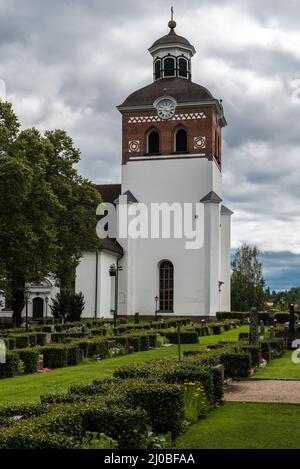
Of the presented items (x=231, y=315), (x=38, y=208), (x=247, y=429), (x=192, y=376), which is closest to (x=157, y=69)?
(x=231, y=315)

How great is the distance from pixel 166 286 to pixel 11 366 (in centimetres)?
3003

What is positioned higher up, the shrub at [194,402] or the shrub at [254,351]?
the shrub at [254,351]

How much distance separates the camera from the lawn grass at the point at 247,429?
27.9 feet

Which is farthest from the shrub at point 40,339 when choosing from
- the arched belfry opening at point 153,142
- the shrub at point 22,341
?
the arched belfry opening at point 153,142

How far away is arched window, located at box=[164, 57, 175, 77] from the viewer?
162 feet

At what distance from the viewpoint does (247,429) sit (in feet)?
30.8

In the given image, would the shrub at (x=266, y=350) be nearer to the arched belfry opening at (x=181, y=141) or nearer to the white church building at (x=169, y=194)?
the white church building at (x=169, y=194)

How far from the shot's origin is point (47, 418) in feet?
22.8

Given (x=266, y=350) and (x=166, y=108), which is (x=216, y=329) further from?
(x=166, y=108)

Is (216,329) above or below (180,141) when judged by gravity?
below

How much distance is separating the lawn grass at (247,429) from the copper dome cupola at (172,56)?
4095 centimetres

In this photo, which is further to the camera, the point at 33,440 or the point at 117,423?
the point at 117,423

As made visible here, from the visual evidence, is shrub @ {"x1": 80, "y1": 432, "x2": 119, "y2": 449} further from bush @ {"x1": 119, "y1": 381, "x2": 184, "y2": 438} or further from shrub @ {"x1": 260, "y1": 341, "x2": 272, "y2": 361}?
shrub @ {"x1": 260, "y1": 341, "x2": 272, "y2": 361}
